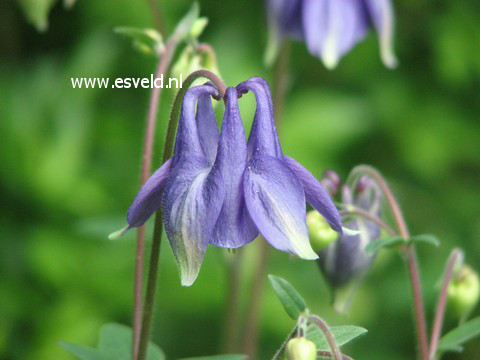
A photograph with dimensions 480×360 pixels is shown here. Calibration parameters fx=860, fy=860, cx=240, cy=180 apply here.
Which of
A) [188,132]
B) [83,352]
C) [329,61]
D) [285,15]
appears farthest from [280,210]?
[285,15]

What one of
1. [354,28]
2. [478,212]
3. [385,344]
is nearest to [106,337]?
[354,28]

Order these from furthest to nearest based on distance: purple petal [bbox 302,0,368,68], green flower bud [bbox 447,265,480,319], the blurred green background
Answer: the blurred green background
purple petal [bbox 302,0,368,68]
green flower bud [bbox 447,265,480,319]

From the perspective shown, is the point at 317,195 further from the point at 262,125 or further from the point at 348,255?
the point at 348,255

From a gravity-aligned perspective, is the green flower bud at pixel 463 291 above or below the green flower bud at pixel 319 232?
below

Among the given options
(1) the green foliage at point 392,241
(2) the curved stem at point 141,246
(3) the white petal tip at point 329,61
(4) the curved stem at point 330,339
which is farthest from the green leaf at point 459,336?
(3) the white petal tip at point 329,61

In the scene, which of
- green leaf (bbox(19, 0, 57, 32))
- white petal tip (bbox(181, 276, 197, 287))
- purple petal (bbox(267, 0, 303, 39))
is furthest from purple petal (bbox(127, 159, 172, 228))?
purple petal (bbox(267, 0, 303, 39))

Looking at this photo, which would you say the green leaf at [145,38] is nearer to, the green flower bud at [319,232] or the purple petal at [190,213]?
the green flower bud at [319,232]

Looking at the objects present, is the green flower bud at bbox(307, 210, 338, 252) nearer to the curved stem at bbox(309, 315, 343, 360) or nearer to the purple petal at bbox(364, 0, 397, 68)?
the curved stem at bbox(309, 315, 343, 360)
